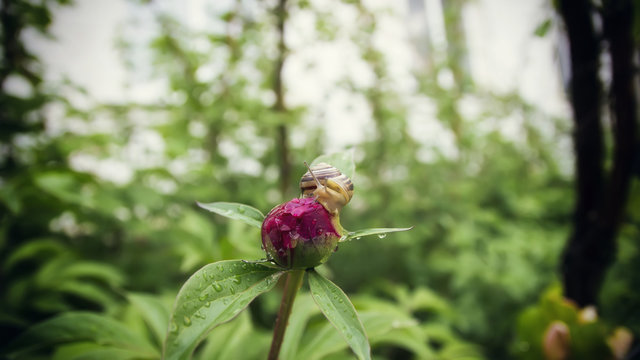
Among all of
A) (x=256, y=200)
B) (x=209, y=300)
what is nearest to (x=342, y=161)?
(x=209, y=300)

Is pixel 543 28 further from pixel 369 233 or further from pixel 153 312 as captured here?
pixel 153 312

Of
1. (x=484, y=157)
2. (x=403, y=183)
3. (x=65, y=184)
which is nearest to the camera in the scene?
(x=65, y=184)

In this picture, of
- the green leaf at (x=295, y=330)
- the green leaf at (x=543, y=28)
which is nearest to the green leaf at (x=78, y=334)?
the green leaf at (x=295, y=330)

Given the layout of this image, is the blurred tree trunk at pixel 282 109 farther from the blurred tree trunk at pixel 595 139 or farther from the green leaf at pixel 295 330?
the blurred tree trunk at pixel 595 139

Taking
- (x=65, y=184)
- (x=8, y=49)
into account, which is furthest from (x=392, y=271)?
(x=8, y=49)

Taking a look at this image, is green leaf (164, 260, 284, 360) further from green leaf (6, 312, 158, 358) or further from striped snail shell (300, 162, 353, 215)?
green leaf (6, 312, 158, 358)

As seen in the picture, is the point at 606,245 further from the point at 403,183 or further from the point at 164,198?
the point at 164,198

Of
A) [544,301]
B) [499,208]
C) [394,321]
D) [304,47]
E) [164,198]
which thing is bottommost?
[499,208]
